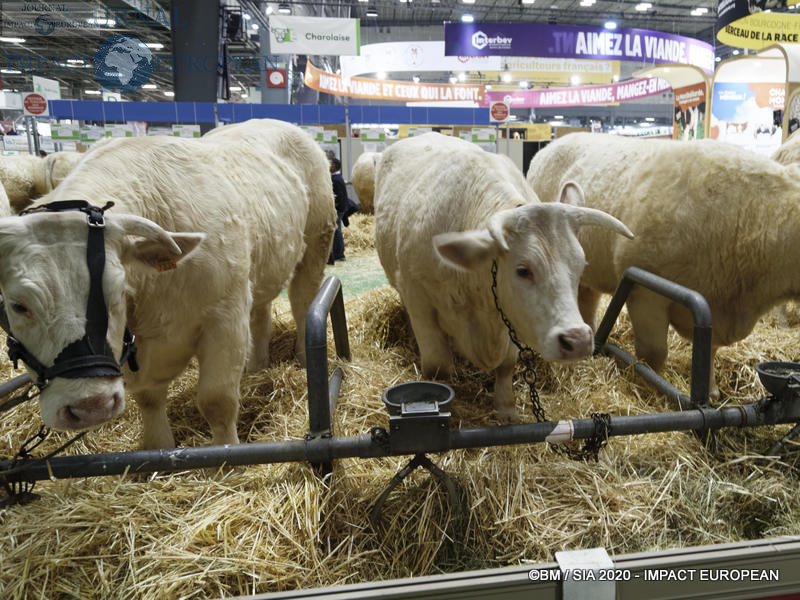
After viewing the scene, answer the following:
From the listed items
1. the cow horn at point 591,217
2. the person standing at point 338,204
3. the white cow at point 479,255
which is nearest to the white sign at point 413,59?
the person standing at point 338,204

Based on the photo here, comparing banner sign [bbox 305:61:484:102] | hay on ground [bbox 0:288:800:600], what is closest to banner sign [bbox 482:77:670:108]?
banner sign [bbox 305:61:484:102]

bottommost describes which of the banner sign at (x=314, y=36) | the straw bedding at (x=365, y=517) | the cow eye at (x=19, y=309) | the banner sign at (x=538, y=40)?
the straw bedding at (x=365, y=517)

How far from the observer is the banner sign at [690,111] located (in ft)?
31.9

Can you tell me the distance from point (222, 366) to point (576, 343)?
142 centimetres

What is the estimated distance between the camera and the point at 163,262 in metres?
Result: 1.79

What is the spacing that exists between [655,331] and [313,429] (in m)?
2.09

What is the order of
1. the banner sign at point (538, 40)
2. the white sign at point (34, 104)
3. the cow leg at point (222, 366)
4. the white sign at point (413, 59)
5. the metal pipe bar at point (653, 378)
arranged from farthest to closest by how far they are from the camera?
the white sign at point (413, 59) < the banner sign at point (538, 40) < the white sign at point (34, 104) < the metal pipe bar at point (653, 378) < the cow leg at point (222, 366)

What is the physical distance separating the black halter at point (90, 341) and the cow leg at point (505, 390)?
1.91 metres

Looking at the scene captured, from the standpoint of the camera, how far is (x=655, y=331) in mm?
2973

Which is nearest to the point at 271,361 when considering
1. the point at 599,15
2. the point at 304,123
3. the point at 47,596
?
the point at 47,596

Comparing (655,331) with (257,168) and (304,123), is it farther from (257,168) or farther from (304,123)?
(304,123)

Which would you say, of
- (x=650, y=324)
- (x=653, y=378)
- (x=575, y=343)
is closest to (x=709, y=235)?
(x=650, y=324)

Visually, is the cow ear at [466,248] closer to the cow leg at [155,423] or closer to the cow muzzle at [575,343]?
the cow muzzle at [575,343]

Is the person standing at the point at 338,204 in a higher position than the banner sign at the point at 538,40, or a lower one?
lower
